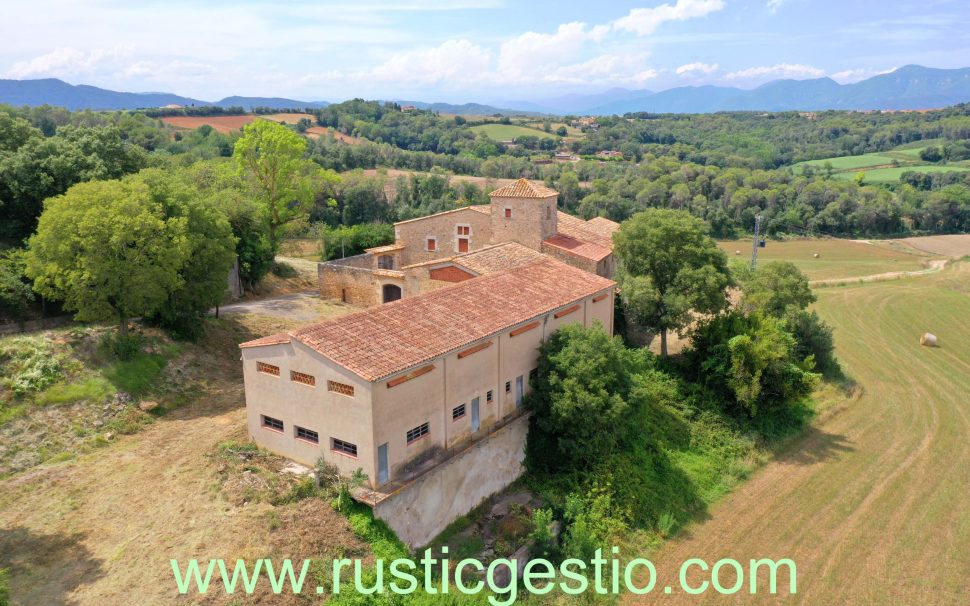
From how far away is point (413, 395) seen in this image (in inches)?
797

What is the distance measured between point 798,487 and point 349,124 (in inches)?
5175

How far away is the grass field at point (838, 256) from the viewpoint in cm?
6669

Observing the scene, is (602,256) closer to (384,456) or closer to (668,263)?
(668,263)

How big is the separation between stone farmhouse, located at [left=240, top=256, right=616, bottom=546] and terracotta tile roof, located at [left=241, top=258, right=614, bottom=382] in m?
0.06

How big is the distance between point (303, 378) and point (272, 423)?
2.43m

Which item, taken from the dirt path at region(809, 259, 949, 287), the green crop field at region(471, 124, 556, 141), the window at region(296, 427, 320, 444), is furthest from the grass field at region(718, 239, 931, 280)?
the green crop field at region(471, 124, 556, 141)

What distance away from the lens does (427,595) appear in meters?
18.0

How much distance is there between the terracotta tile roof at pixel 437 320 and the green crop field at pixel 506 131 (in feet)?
448

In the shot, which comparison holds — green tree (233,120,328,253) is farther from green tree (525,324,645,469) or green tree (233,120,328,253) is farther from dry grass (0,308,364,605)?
green tree (525,324,645,469)

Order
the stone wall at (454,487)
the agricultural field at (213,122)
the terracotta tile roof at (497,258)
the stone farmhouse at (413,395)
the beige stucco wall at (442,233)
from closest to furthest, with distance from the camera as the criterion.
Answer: the stone farmhouse at (413,395) < the stone wall at (454,487) < the terracotta tile roof at (497,258) < the beige stucco wall at (442,233) < the agricultural field at (213,122)

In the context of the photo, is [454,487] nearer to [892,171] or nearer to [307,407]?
[307,407]

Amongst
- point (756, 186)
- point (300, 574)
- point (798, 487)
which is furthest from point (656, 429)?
point (756, 186)

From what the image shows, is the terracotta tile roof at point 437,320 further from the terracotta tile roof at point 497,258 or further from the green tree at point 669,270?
the green tree at point 669,270

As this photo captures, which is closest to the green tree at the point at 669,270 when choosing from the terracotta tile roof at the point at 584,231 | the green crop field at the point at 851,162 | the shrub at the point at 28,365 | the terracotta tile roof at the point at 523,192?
the terracotta tile roof at the point at 584,231
